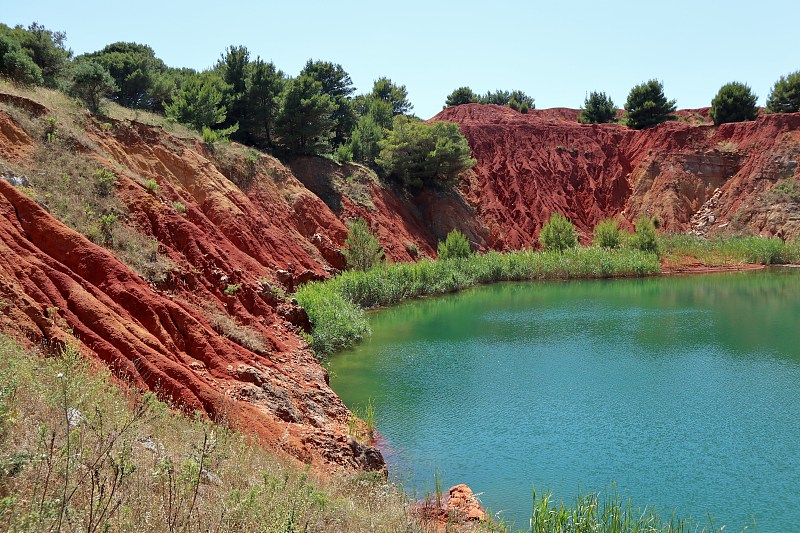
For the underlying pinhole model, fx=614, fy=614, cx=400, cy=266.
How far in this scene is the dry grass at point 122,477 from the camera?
193 inches

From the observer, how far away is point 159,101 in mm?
45281

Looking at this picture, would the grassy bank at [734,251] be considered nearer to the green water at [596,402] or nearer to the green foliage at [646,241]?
the green foliage at [646,241]

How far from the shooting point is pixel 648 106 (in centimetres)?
6412

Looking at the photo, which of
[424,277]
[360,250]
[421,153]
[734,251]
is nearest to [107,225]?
[360,250]

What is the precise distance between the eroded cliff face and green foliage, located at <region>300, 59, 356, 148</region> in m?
7.48

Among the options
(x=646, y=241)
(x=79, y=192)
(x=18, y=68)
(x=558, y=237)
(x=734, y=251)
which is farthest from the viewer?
(x=558, y=237)

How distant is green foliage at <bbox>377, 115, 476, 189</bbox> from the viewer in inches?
1882

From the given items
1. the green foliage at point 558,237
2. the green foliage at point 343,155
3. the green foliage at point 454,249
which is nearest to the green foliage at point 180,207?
the green foliage at point 454,249

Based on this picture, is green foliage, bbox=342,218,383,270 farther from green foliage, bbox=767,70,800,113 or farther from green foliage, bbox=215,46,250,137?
green foliage, bbox=767,70,800,113

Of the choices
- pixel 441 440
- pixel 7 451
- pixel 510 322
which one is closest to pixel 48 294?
pixel 7 451

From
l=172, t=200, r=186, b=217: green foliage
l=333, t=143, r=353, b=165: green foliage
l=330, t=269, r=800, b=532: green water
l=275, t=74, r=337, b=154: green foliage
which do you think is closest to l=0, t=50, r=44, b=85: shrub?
l=172, t=200, r=186, b=217: green foliage

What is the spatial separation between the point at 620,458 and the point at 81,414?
1007cm

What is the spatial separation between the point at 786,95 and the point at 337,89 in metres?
42.7

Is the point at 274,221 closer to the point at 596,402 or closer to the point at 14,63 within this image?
the point at 14,63
